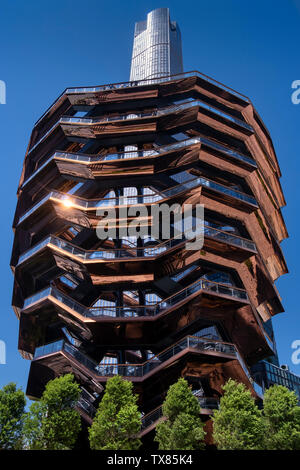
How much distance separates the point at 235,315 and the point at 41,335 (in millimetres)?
17354

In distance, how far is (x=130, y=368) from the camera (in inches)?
1302

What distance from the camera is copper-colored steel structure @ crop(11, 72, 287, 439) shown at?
33250 millimetres

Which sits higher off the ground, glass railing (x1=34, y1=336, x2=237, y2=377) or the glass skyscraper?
the glass skyscraper

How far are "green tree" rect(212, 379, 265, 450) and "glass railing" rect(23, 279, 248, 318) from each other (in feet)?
30.2

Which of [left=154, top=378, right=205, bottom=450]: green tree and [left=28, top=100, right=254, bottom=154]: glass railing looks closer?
[left=154, top=378, right=205, bottom=450]: green tree

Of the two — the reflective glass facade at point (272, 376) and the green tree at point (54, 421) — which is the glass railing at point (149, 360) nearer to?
the green tree at point (54, 421)

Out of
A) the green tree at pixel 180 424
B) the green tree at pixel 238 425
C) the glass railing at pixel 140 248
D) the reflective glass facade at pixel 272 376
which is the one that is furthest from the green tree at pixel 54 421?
the reflective glass facade at pixel 272 376

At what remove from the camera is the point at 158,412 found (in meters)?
29.6

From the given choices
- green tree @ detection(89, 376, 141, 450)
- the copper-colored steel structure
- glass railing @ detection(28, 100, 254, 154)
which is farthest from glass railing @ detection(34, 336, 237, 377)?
glass railing @ detection(28, 100, 254, 154)

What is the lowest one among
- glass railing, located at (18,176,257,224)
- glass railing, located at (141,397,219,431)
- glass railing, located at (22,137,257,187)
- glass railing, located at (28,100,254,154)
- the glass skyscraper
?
glass railing, located at (141,397,219,431)

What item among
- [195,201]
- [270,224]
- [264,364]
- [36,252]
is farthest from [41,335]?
[264,364]

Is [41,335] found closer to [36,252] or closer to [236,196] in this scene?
[36,252]

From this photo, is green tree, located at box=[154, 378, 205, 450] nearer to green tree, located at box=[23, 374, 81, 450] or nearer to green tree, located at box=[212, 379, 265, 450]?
green tree, located at box=[212, 379, 265, 450]

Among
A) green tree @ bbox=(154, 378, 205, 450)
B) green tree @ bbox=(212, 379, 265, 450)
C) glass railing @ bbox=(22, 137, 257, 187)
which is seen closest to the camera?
green tree @ bbox=(154, 378, 205, 450)
